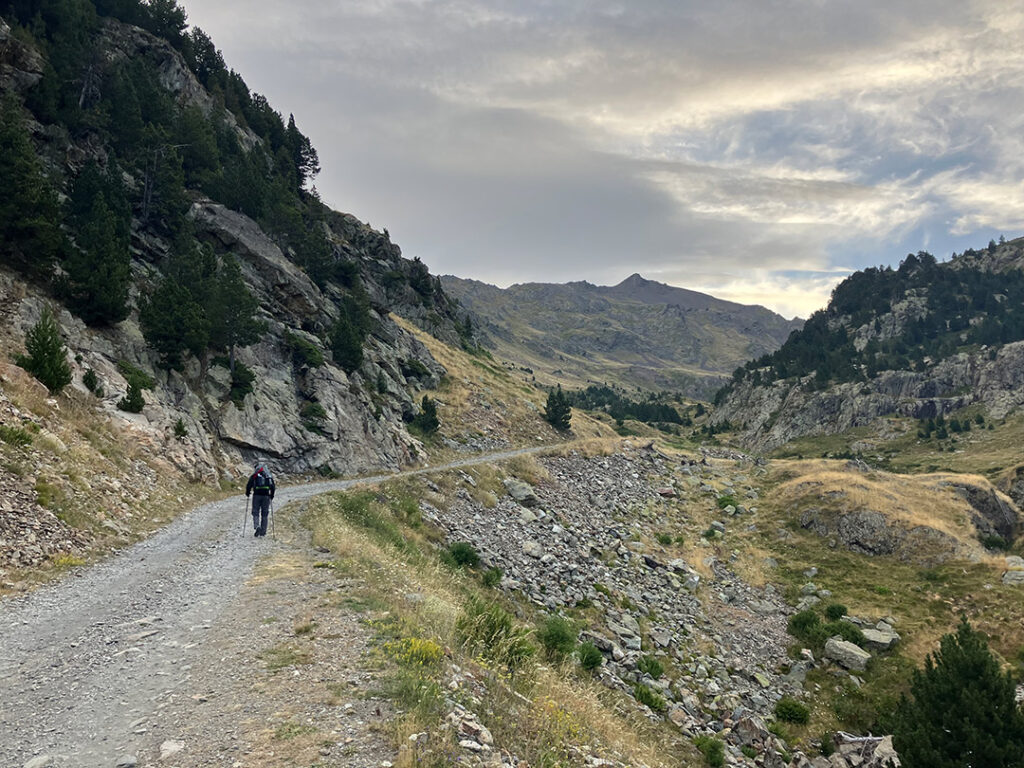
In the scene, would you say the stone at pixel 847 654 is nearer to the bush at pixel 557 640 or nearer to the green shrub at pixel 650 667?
the green shrub at pixel 650 667

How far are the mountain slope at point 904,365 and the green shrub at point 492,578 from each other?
147m

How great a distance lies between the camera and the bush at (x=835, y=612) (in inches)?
1081

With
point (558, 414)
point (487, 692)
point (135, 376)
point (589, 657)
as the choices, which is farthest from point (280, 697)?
point (558, 414)

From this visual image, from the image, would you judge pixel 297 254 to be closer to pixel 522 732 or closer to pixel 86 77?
pixel 86 77

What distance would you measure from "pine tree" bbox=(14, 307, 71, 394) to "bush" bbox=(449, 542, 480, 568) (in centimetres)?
1907

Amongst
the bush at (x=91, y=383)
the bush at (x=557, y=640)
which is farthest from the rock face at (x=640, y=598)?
the bush at (x=91, y=383)

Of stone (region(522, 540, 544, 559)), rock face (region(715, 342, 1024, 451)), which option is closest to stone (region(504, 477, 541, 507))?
stone (region(522, 540, 544, 559))

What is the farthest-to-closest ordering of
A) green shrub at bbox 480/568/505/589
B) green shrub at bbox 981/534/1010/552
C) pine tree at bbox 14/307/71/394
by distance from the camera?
1. green shrub at bbox 981/534/1010/552
2. pine tree at bbox 14/307/71/394
3. green shrub at bbox 480/568/505/589

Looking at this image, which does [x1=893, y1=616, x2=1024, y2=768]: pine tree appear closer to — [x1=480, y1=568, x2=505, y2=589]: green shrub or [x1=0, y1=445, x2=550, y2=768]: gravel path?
[x1=480, y1=568, x2=505, y2=589]: green shrub

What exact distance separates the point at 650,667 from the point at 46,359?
28641 mm

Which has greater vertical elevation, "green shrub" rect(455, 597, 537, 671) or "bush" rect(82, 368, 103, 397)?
"bush" rect(82, 368, 103, 397)

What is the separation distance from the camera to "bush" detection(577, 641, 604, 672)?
1723cm

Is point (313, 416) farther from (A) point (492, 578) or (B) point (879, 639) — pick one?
(B) point (879, 639)

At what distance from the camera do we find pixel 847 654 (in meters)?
23.8
